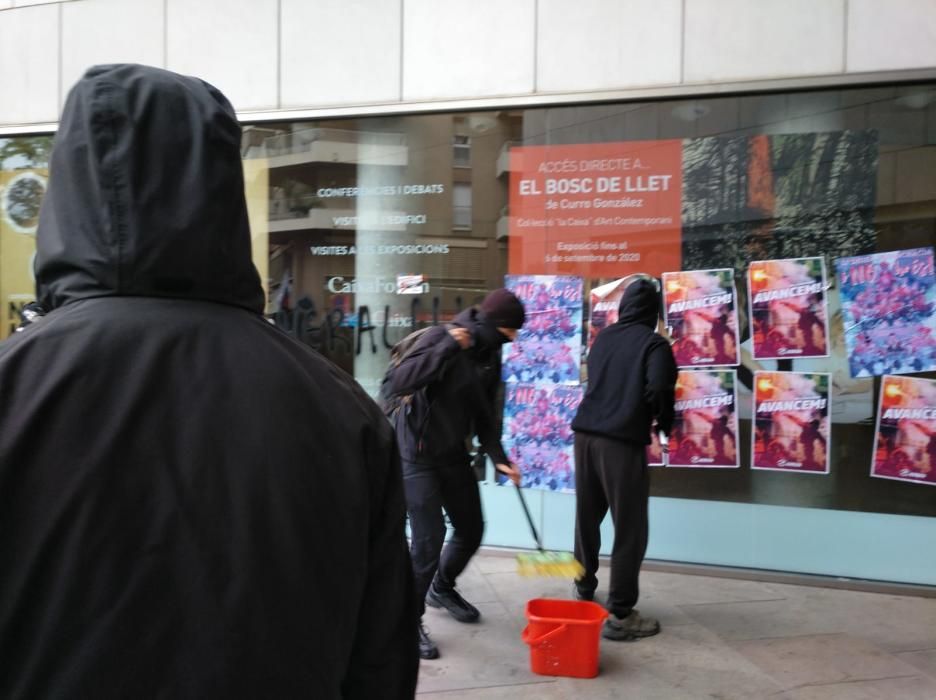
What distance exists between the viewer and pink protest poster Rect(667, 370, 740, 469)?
5.86 metres

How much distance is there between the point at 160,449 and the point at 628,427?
3881 millimetres

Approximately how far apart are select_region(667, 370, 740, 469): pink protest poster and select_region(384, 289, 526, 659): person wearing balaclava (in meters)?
1.79

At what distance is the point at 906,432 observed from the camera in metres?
5.51

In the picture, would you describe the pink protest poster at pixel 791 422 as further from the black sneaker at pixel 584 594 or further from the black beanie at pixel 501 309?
the black beanie at pixel 501 309

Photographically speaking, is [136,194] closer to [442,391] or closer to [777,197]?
[442,391]

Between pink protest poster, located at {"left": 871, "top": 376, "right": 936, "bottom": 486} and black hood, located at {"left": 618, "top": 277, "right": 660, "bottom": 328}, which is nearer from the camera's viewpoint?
black hood, located at {"left": 618, "top": 277, "right": 660, "bottom": 328}

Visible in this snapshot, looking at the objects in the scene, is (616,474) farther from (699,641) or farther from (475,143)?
(475,143)

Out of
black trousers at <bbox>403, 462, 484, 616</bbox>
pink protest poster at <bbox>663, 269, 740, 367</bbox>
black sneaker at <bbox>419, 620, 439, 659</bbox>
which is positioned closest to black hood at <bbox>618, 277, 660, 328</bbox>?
pink protest poster at <bbox>663, 269, 740, 367</bbox>

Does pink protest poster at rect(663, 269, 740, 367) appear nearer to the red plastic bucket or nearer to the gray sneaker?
the gray sneaker

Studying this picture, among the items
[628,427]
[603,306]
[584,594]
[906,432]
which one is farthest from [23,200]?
[906,432]

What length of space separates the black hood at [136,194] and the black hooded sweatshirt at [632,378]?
3.79 metres

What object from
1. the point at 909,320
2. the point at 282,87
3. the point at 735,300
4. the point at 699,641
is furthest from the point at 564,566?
the point at 282,87

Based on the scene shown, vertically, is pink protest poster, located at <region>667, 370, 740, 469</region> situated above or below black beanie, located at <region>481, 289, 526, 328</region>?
below

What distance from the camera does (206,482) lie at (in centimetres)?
114
